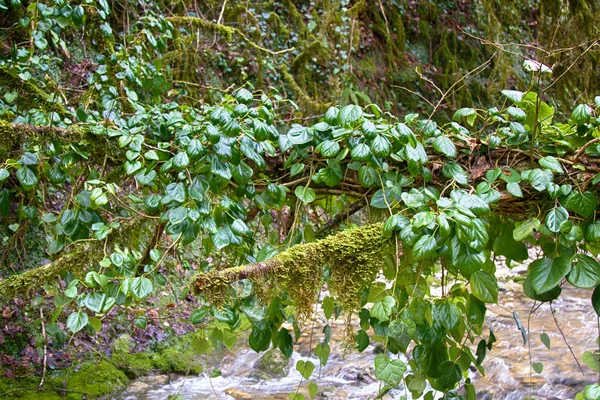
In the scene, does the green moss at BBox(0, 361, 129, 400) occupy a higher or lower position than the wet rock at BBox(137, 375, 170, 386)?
higher

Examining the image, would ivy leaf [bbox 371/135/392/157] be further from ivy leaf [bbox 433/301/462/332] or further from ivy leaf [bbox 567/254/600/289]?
ivy leaf [bbox 567/254/600/289]

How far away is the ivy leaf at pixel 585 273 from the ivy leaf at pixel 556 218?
0.30ft

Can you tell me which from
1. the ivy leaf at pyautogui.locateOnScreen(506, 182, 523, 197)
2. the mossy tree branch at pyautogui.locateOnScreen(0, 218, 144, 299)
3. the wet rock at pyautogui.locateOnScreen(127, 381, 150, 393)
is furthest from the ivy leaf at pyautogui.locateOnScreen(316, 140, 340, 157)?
the wet rock at pyautogui.locateOnScreen(127, 381, 150, 393)

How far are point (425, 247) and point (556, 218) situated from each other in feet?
1.21

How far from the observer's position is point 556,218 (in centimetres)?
142

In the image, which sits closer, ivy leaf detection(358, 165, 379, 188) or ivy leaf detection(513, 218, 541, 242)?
ivy leaf detection(513, 218, 541, 242)

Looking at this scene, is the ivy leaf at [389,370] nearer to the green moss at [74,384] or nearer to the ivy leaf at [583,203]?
the ivy leaf at [583,203]

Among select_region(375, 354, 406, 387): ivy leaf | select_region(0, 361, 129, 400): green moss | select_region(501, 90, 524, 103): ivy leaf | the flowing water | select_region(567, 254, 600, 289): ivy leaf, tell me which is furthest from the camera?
the flowing water

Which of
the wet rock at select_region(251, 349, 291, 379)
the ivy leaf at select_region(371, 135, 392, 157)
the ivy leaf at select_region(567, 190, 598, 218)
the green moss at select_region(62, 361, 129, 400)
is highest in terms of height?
the ivy leaf at select_region(371, 135, 392, 157)

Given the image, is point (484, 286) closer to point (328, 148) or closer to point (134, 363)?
point (328, 148)

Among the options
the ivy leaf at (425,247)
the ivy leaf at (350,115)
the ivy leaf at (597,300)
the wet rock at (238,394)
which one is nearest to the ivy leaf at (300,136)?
the ivy leaf at (350,115)

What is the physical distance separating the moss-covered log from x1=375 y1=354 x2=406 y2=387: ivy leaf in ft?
0.77

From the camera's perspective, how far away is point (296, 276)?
1578 mm

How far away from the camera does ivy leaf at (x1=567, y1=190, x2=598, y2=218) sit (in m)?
1.43
